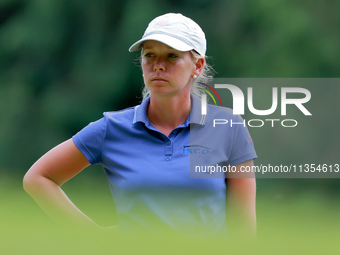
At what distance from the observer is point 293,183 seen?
5.82m

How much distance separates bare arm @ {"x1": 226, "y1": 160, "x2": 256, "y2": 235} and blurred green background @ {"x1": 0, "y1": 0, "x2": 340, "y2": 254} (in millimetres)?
3515

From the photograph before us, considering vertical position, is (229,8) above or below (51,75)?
above

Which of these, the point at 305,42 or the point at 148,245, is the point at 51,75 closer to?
the point at 305,42

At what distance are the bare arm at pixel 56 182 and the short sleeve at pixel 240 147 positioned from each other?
16.4 inches

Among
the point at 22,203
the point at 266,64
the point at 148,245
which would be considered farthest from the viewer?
the point at 266,64

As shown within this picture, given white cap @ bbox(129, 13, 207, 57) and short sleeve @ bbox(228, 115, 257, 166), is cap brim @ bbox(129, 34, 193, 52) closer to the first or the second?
white cap @ bbox(129, 13, 207, 57)

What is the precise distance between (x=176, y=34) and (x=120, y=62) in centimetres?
442

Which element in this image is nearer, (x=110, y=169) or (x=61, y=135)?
(x=110, y=169)

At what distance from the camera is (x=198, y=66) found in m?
1.71

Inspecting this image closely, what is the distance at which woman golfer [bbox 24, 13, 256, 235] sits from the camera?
4.80ft

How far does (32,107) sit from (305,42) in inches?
112

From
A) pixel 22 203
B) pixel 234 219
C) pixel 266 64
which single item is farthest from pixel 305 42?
pixel 22 203

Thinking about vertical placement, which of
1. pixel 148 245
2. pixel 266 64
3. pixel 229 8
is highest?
pixel 229 8

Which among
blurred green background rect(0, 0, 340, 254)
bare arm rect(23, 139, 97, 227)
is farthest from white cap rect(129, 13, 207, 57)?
blurred green background rect(0, 0, 340, 254)
